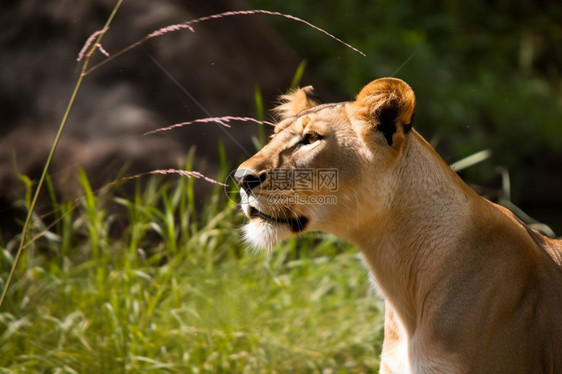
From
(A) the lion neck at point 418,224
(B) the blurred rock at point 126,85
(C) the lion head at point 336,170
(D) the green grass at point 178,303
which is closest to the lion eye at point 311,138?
(C) the lion head at point 336,170

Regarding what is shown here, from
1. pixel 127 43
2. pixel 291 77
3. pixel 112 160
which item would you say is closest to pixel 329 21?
pixel 291 77

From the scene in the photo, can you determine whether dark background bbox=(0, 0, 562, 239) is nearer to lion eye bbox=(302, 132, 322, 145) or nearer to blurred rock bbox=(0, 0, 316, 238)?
blurred rock bbox=(0, 0, 316, 238)

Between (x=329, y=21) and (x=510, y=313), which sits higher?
(x=329, y=21)

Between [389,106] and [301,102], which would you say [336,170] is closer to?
[389,106]

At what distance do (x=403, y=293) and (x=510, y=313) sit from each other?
1.25 ft

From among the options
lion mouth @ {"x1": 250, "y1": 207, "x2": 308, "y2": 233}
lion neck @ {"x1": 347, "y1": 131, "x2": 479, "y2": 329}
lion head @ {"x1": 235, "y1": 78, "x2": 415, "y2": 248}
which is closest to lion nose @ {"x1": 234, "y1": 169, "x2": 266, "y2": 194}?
lion head @ {"x1": 235, "y1": 78, "x2": 415, "y2": 248}

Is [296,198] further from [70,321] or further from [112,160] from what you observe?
[112,160]

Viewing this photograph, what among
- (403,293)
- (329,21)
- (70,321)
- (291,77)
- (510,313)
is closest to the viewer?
(510,313)

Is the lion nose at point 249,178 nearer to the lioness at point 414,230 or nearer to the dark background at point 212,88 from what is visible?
the lioness at point 414,230

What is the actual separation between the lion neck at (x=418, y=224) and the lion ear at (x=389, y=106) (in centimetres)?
9

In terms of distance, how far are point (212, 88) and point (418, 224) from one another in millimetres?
3197

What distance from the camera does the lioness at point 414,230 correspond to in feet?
7.88

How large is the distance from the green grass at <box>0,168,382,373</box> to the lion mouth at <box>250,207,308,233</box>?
2.83 ft

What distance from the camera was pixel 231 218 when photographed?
4176 mm
